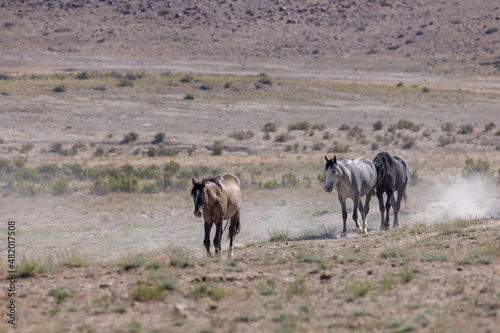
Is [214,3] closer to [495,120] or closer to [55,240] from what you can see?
[495,120]

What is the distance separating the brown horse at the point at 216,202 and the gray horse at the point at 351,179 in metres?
2.47

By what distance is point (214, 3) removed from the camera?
3819 inches

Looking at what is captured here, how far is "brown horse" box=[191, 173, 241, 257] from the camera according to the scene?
36.1 feet

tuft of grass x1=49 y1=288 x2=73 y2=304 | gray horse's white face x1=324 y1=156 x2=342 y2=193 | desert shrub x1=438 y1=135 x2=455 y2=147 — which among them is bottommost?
desert shrub x1=438 y1=135 x2=455 y2=147

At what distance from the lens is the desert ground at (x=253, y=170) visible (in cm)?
774

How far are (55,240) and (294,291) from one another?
8588mm

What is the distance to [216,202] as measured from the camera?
38.1 feet

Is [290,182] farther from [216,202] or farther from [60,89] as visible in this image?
[60,89]

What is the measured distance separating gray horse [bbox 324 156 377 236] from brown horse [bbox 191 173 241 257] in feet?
8.11

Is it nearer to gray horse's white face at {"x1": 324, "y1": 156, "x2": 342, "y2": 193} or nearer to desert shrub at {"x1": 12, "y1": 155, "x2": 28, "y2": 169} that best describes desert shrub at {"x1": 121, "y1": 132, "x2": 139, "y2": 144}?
desert shrub at {"x1": 12, "y1": 155, "x2": 28, "y2": 169}

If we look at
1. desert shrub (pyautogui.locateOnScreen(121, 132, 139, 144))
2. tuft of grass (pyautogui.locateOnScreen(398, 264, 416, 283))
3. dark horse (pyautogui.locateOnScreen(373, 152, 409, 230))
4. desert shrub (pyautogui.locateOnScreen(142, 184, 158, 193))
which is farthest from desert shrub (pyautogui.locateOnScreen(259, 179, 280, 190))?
tuft of grass (pyautogui.locateOnScreen(398, 264, 416, 283))

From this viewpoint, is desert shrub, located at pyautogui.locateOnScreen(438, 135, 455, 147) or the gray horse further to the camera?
desert shrub, located at pyautogui.locateOnScreen(438, 135, 455, 147)

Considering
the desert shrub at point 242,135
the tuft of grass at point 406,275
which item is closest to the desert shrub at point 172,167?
the desert shrub at point 242,135

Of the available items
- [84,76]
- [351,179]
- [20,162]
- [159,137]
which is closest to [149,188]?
[20,162]
